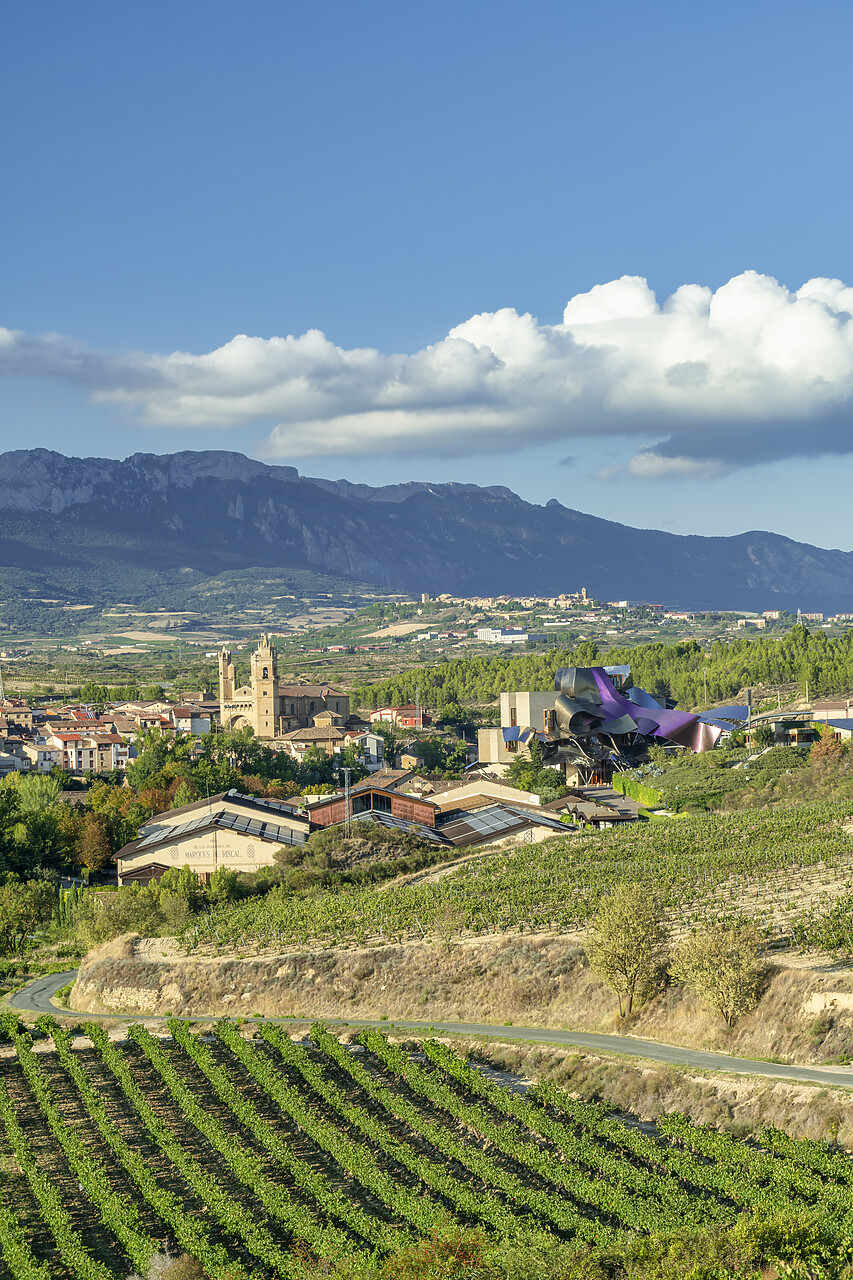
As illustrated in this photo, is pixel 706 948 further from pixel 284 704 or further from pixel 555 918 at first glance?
pixel 284 704

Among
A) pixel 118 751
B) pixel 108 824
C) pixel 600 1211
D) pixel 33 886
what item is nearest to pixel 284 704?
pixel 118 751

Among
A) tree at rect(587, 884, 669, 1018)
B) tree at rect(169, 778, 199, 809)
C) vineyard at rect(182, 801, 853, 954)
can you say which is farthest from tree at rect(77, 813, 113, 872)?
tree at rect(587, 884, 669, 1018)

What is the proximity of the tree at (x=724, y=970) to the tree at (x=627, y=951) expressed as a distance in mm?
982

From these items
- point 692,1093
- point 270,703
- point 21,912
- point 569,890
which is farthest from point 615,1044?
point 270,703

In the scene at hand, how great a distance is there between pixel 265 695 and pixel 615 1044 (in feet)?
305

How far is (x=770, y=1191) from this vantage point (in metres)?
23.9

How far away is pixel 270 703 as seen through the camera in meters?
125

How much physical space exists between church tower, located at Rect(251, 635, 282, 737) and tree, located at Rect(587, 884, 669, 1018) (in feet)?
291

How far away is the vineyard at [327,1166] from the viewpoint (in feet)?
76.9

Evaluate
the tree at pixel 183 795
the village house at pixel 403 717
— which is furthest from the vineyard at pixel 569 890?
the village house at pixel 403 717

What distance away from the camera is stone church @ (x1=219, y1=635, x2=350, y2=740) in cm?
12494

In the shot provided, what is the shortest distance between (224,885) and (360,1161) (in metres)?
27.7

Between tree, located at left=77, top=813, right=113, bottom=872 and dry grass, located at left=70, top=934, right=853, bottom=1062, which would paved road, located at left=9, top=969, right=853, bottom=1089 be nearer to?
dry grass, located at left=70, top=934, right=853, bottom=1062

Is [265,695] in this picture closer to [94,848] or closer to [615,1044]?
→ [94,848]
